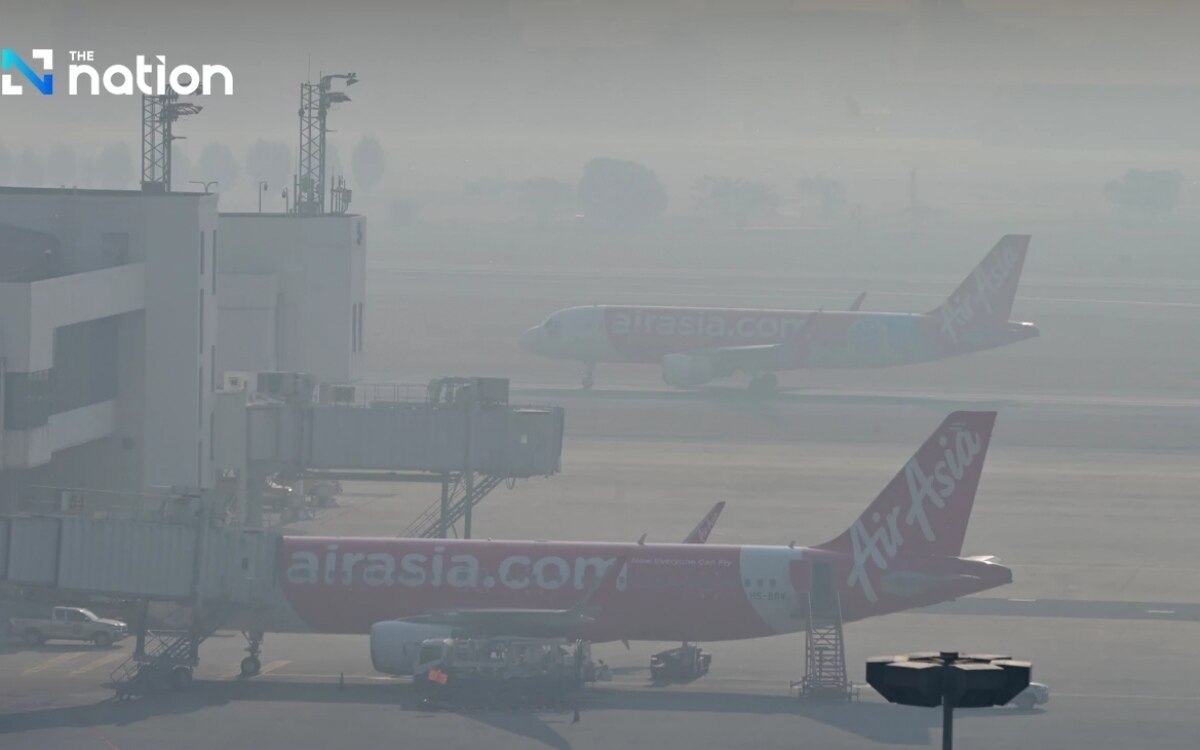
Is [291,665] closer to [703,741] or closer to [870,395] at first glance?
[703,741]

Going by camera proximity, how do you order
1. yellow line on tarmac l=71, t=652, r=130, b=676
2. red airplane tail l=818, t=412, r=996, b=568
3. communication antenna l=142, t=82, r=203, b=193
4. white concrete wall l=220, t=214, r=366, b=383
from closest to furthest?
red airplane tail l=818, t=412, r=996, b=568
yellow line on tarmac l=71, t=652, r=130, b=676
communication antenna l=142, t=82, r=203, b=193
white concrete wall l=220, t=214, r=366, b=383

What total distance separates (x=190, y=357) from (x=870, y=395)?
61.1 m

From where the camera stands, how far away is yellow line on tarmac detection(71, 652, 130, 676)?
4962 cm

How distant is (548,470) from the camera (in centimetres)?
6481

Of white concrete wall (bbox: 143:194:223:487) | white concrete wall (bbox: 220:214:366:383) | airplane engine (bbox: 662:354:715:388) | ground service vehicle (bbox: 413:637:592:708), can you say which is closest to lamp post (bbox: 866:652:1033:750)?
ground service vehicle (bbox: 413:637:592:708)

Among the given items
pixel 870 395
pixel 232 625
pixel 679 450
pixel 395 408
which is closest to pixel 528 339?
pixel 870 395

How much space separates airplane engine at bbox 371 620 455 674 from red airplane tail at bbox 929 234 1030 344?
236 feet

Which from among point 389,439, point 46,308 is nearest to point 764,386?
point 389,439

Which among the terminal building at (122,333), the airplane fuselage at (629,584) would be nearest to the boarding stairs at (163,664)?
the airplane fuselage at (629,584)

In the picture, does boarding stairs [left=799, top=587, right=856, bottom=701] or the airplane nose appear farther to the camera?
the airplane nose

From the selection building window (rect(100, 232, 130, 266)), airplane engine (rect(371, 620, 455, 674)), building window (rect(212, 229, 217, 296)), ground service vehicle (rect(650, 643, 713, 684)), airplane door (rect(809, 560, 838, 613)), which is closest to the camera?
airplane engine (rect(371, 620, 455, 674))

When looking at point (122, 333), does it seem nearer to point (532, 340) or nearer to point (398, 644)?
point (398, 644)

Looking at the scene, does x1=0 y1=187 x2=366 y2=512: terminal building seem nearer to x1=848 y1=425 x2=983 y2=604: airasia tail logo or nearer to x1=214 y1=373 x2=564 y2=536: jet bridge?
x1=214 y1=373 x2=564 y2=536: jet bridge

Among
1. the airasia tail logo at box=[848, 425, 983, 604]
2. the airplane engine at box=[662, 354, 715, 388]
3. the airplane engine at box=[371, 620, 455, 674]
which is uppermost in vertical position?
the airplane engine at box=[662, 354, 715, 388]
